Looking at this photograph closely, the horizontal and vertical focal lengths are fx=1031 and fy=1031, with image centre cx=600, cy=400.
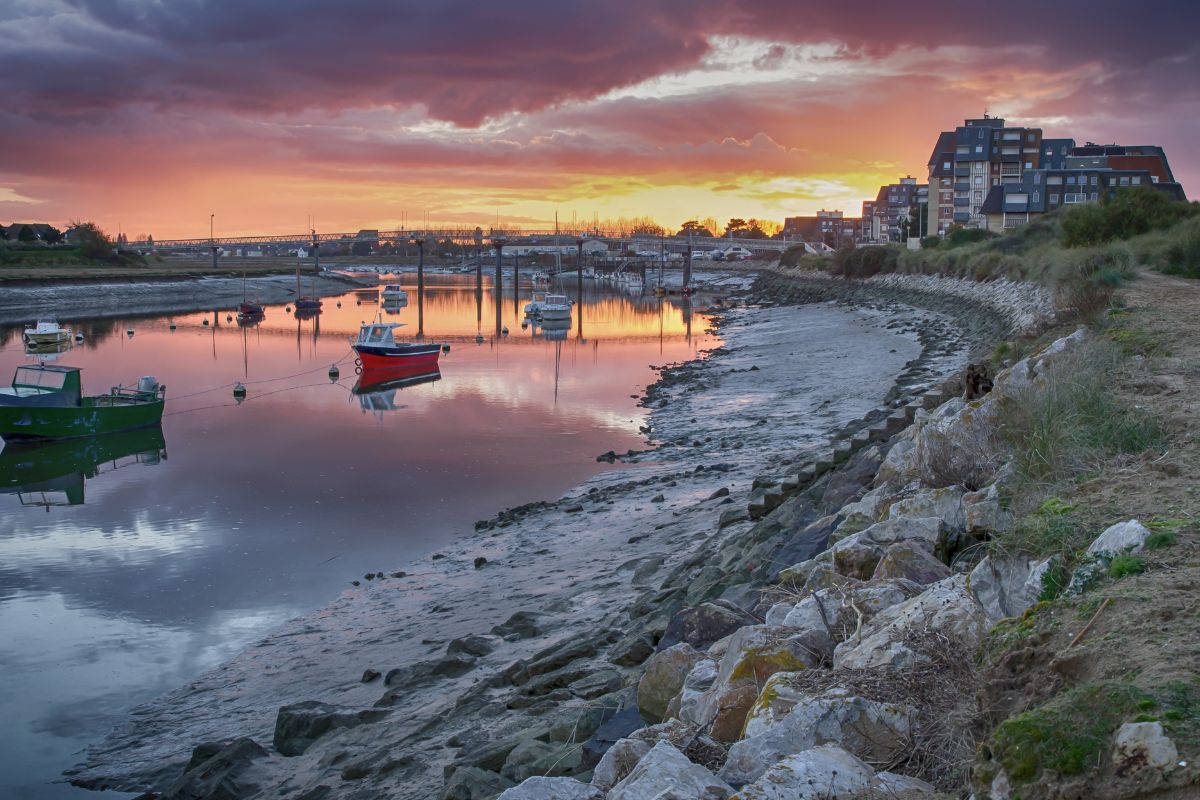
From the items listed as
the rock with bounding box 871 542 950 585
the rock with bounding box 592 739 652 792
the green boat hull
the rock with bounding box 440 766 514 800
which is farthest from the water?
the rock with bounding box 871 542 950 585

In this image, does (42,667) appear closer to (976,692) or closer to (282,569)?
(282,569)

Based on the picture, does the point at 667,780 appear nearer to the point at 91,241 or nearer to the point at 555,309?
the point at 555,309

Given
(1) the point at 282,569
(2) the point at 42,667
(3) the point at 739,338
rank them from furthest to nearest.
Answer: (3) the point at 739,338 → (1) the point at 282,569 → (2) the point at 42,667

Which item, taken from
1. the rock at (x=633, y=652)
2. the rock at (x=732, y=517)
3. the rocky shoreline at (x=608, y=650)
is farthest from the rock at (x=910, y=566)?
the rock at (x=732, y=517)

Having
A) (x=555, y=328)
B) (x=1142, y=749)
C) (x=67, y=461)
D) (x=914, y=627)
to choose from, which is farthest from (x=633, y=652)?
(x=555, y=328)

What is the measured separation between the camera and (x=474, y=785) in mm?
7094

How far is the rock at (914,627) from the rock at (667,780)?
1.08m

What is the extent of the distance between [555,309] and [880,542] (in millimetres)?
64585

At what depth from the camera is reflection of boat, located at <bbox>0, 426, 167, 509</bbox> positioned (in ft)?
79.4

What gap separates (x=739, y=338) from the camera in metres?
56.5

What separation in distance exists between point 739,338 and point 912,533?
1956 inches

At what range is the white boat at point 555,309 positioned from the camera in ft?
233

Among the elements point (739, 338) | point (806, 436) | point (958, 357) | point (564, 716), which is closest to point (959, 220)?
point (739, 338)

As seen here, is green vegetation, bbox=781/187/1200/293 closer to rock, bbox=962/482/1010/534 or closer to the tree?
rock, bbox=962/482/1010/534
